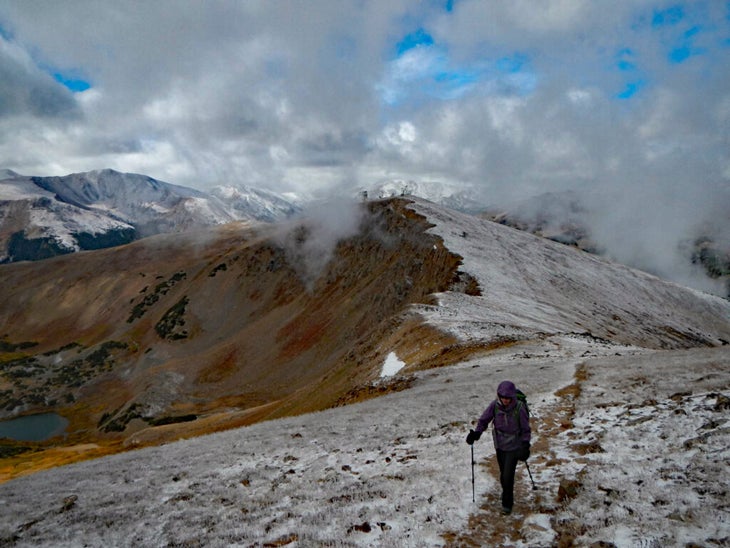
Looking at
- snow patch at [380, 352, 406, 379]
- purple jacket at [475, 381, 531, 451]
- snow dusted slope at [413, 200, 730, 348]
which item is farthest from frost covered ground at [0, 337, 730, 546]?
snow dusted slope at [413, 200, 730, 348]

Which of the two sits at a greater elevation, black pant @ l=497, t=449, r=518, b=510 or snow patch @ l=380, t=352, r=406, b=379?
snow patch @ l=380, t=352, r=406, b=379

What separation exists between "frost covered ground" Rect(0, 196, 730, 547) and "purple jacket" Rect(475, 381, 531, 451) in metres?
1.53

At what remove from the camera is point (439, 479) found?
41.2 feet

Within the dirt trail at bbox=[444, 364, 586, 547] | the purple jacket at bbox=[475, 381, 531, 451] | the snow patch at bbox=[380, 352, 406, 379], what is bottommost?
the dirt trail at bbox=[444, 364, 586, 547]

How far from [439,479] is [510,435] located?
11.0 ft

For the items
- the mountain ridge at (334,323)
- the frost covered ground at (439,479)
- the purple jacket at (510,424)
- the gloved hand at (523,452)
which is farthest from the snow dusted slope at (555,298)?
the gloved hand at (523,452)

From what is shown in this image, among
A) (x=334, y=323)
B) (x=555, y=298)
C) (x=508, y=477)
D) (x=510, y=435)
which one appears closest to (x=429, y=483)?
(x=508, y=477)

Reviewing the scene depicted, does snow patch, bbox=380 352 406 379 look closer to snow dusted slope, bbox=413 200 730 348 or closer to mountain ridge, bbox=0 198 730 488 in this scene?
mountain ridge, bbox=0 198 730 488

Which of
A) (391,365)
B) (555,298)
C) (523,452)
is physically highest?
(555,298)

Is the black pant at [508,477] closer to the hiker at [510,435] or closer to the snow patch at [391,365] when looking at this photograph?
the hiker at [510,435]

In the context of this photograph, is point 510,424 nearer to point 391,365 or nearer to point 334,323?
point 391,365

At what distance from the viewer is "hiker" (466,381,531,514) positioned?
10070 millimetres

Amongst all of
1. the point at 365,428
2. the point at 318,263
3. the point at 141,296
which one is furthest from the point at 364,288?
the point at 141,296

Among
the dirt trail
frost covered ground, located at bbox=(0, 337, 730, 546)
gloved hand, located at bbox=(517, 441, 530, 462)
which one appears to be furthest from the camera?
gloved hand, located at bbox=(517, 441, 530, 462)
